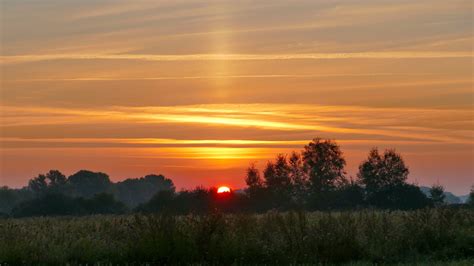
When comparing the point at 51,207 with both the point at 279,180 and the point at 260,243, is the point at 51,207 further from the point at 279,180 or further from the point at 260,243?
the point at 260,243

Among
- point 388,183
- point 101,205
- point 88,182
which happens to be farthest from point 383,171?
point 88,182

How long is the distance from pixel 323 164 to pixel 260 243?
77.2 metres

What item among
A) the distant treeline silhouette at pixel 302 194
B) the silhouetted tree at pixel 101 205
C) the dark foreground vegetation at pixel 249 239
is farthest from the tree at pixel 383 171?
the dark foreground vegetation at pixel 249 239

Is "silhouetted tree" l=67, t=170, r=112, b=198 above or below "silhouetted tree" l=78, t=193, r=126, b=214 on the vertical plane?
above

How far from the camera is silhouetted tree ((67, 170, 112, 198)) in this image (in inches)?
5472

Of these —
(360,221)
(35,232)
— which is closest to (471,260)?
(360,221)

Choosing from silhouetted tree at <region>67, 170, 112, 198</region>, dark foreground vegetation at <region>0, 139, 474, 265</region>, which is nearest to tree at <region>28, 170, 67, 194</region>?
silhouetted tree at <region>67, 170, 112, 198</region>

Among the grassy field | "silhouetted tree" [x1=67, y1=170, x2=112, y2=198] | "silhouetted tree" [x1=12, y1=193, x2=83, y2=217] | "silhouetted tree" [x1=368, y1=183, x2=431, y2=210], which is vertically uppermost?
"silhouetted tree" [x1=67, y1=170, x2=112, y2=198]

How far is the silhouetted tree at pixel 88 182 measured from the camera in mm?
139000

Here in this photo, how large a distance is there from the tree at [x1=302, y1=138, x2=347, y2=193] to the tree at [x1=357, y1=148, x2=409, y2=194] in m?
5.28

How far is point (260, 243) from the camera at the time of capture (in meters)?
23.8

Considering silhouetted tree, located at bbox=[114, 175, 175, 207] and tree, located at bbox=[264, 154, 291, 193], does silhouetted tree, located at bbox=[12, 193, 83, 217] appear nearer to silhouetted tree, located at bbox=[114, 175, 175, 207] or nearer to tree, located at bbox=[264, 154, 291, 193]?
tree, located at bbox=[264, 154, 291, 193]

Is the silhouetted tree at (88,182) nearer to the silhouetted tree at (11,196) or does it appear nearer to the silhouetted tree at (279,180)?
the silhouetted tree at (11,196)

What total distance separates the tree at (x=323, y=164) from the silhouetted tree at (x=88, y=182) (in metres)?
52.6
